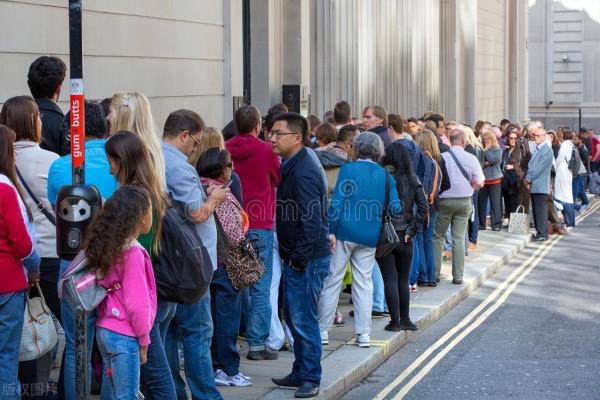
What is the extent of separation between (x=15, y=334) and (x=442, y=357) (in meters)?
4.73

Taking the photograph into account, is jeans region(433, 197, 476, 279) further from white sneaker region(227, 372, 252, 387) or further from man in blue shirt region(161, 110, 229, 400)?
man in blue shirt region(161, 110, 229, 400)

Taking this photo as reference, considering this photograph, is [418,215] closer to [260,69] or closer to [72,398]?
[72,398]

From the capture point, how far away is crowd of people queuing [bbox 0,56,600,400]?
6.23 metres

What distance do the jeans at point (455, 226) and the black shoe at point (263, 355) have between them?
16.1 feet

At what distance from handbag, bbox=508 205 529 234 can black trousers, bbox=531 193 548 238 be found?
0.62 ft

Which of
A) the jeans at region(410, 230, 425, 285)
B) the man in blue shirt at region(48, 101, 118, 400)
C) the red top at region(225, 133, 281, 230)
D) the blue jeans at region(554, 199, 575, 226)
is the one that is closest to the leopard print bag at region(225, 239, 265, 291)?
the red top at region(225, 133, 281, 230)

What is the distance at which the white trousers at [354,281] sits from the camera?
10000 millimetres

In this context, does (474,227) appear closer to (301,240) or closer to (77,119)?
(301,240)

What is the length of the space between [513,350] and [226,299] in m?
3.40

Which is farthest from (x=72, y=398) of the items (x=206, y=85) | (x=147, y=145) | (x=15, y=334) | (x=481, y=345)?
(x=206, y=85)

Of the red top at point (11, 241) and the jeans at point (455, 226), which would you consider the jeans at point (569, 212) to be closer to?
the jeans at point (455, 226)

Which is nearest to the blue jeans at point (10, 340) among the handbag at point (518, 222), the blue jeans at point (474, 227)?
the blue jeans at point (474, 227)

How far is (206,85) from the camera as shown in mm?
15062

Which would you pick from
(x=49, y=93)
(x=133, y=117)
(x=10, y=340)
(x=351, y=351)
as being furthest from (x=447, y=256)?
(x=10, y=340)
